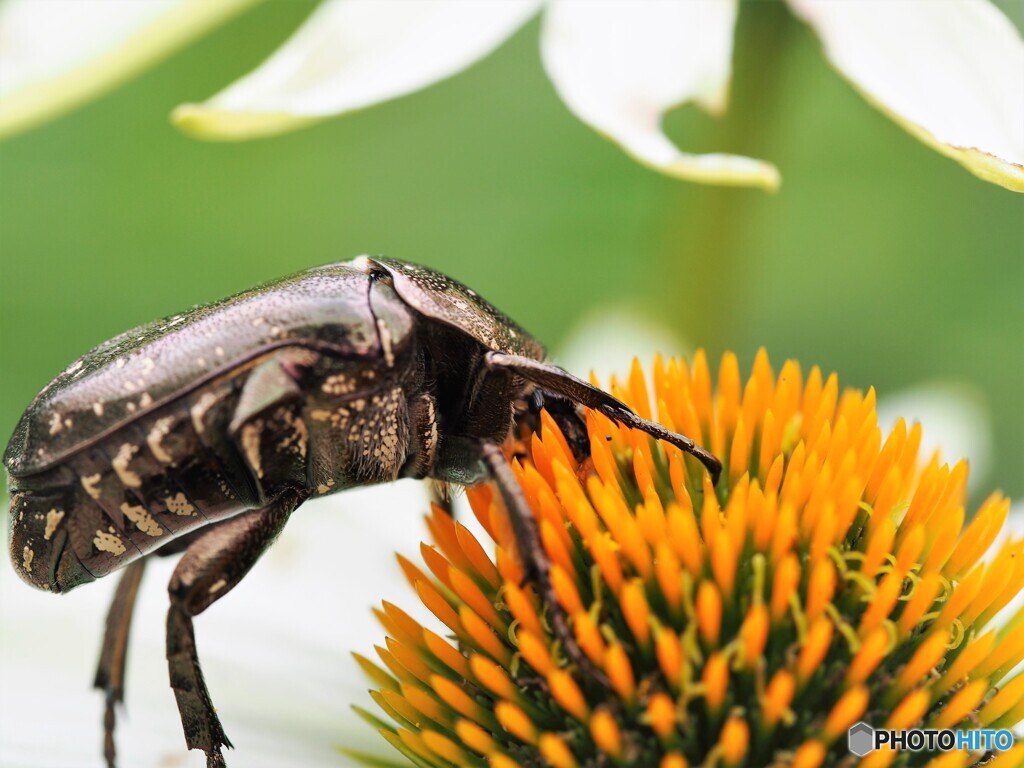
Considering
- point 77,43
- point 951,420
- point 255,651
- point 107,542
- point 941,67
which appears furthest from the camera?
point 951,420

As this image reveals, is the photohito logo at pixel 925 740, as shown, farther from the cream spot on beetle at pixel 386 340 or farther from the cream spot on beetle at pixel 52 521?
the cream spot on beetle at pixel 52 521

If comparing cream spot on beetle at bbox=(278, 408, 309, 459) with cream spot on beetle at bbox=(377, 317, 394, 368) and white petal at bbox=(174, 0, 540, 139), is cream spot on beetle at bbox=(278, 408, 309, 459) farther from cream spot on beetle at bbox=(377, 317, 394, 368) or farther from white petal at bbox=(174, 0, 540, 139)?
white petal at bbox=(174, 0, 540, 139)

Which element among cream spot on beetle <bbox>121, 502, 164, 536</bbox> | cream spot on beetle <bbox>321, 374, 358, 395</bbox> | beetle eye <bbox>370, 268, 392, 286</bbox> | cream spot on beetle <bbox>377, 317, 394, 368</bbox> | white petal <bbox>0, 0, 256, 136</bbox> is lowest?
cream spot on beetle <bbox>121, 502, 164, 536</bbox>

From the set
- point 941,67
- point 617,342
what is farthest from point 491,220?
point 941,67

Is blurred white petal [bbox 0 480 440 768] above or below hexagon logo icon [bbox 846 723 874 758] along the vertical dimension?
below

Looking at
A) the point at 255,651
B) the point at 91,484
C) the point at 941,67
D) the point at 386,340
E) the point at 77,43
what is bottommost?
the point at 255,651

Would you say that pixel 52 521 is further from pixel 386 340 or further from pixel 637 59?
pixel 637 59

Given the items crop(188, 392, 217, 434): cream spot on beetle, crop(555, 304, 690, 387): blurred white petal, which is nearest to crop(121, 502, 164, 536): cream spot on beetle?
crop(188, 392, 217, 434): cream spot on beetle
